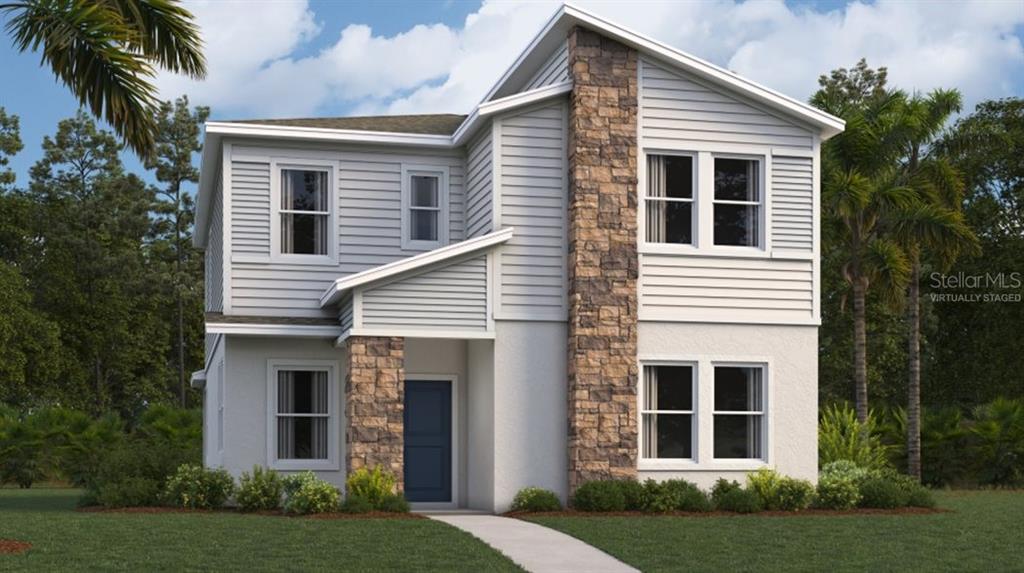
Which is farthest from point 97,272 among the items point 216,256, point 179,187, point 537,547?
point 537,547

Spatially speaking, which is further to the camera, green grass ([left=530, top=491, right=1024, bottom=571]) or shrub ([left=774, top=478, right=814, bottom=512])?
shrub ([left=774, top=478, right=814, bottom=512])

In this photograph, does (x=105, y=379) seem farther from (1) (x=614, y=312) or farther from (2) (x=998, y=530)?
(2) (x=998, y=530)

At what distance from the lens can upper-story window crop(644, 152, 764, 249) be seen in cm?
2172

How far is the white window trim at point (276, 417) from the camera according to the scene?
73.5 ft

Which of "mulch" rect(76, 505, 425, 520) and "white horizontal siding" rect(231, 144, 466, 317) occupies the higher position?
"white horizontal siding" rect(231, 144, 466, 317)

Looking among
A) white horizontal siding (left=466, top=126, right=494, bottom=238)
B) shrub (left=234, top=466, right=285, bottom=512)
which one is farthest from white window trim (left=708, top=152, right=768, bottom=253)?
shrub (left=234, top=466, right=285, bottom=512)

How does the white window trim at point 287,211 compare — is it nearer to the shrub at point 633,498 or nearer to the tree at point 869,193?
the shrub at point 633,498

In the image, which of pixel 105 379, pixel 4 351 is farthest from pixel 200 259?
pixel 4 351

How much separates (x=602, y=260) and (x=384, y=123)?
5597 mm

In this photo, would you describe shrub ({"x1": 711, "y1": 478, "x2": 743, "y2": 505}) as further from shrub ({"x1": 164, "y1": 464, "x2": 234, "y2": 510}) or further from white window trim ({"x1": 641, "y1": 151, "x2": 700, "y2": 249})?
shrub ({"x1": 164, "y1": 464, "x2": 234, "y2": 510})

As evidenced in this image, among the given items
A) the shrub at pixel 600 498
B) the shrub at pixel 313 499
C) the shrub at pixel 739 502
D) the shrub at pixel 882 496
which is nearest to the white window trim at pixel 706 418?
the shrub at pixel 739 502

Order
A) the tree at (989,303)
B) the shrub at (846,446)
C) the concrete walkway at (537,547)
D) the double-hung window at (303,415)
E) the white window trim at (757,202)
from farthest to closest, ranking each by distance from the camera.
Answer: the tree at (989,303) → the shrub at (846,446) → the double-hung window at (303,415) → the white window trim at (757,202) → the concrete walkway at (537,547)

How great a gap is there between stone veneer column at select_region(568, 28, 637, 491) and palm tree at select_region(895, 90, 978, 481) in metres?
10.7

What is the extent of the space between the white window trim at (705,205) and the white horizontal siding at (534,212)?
125 cm
